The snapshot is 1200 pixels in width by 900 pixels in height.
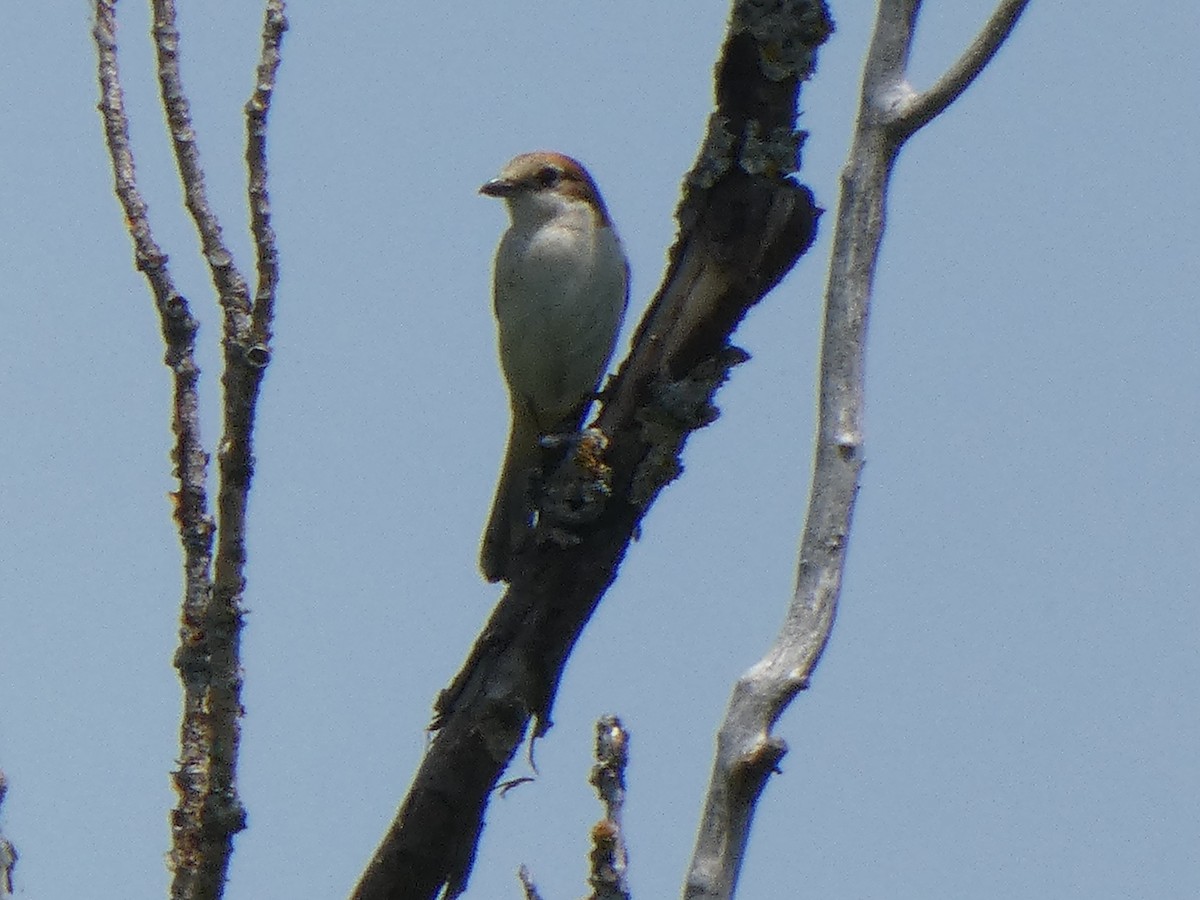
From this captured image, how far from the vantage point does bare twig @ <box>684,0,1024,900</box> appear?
357 centimetres

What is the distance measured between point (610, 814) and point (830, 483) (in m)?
0.83

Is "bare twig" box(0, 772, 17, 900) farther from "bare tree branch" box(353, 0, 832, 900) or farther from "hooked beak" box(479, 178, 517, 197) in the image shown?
"hooked beak" box(479, 178, 517, 197)

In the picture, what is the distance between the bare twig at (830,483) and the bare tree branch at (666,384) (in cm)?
111

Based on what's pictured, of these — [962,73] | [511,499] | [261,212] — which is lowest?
[261,212]

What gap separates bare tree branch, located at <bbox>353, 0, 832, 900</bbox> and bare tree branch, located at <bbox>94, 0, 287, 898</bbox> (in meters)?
0.99

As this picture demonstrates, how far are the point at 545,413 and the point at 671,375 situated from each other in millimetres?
2434

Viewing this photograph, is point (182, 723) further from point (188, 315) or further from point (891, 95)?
point (891, 95)

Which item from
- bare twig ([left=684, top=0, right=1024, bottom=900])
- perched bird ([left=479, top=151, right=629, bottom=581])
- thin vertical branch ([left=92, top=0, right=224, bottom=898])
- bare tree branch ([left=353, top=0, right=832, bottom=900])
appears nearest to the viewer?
bare twig ([left=684, top=0, right=1024, bottom=900])

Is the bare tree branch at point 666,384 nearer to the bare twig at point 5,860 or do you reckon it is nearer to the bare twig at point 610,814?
the bare twig at point 610,814

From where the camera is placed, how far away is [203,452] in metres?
4.29

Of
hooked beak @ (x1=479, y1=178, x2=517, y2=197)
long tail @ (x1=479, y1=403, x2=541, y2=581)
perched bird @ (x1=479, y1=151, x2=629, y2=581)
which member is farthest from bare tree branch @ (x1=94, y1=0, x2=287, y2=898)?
hooked beak @ (x1=479, y1=178, x2=517, y2=197)

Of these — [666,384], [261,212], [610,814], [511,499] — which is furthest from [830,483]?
[511,499]

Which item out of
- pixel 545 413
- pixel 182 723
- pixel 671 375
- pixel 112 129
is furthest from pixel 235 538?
pixel 545 413

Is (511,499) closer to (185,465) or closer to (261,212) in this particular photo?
(185,465)
